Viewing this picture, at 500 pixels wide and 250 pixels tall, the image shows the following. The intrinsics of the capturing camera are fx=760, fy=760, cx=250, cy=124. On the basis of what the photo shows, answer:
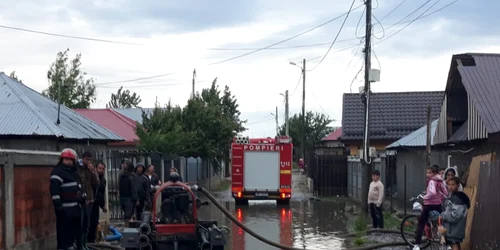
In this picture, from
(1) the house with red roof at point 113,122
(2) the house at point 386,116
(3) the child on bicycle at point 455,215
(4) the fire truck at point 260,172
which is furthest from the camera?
(1) the house with red roof at point 113,122

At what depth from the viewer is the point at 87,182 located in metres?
13.9

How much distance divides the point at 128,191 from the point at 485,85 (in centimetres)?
836

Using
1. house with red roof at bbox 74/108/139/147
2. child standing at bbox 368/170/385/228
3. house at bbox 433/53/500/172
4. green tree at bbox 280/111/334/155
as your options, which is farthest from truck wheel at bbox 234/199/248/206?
green tree at bbox 280/111/334/155

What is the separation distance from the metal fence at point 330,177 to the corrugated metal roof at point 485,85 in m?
19.6

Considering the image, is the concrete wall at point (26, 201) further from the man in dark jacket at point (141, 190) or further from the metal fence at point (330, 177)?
the metal fence at point (330, 177)

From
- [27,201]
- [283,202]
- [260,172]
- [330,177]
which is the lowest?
[283,202]

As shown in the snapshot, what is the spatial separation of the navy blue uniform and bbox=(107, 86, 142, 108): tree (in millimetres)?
87708

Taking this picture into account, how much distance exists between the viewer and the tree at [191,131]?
112ft

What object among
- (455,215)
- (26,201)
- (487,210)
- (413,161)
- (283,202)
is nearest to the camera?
(455,215)

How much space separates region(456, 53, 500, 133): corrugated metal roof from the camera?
1534 cm

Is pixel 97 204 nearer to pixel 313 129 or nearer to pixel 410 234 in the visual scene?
pixel 410 234

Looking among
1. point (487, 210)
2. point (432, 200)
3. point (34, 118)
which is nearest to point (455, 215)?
point (487, 210)

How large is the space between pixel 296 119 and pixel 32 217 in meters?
78.7

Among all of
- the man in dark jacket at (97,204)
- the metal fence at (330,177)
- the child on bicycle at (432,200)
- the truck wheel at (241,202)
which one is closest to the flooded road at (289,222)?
the truck wheel at (241,202)
